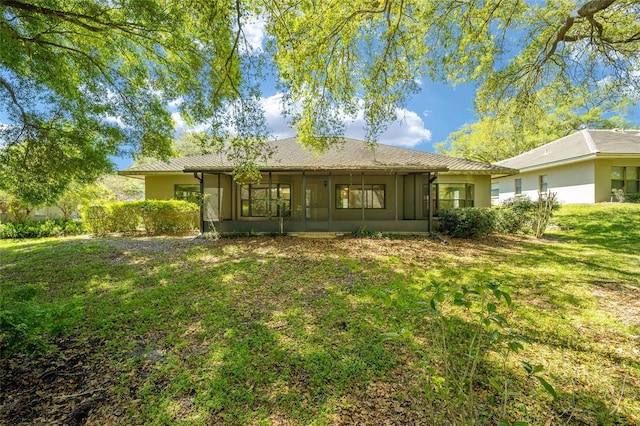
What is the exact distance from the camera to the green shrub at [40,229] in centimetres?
1200

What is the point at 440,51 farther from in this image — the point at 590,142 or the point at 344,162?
the point at 590,142

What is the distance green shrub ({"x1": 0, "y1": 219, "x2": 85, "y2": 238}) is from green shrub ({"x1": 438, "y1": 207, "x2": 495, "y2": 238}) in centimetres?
1665

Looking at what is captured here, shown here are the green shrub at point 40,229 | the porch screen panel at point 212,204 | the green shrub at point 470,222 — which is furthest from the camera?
the green shrub at point 40,229

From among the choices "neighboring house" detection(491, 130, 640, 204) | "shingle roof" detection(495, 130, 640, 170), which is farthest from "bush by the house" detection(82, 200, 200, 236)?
"shingle roof" detection(495, 130, 640, 170)

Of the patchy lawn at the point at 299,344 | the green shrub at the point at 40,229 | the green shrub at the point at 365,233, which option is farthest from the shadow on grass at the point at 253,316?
the green shrub at the point at 40,229

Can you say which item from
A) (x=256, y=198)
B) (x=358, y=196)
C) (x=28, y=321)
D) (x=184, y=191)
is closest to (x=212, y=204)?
(x=256, y=198)

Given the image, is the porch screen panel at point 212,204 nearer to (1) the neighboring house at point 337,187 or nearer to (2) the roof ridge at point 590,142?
(1) the neighboring house at point 337,187

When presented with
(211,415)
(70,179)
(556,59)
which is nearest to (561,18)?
(556,59)

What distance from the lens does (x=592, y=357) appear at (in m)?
3.44

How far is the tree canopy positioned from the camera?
6344 millimetres

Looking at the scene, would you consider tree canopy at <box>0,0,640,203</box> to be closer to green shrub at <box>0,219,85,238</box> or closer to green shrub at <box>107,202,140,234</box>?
green shrub at <box>107,202,140,234</box>

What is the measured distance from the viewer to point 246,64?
6801mm

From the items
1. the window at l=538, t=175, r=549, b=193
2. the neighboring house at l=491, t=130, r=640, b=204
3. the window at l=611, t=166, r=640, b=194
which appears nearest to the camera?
the neighboring house at l=491, t=130, r=640, b=204

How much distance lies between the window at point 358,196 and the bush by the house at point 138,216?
22.3 ft
